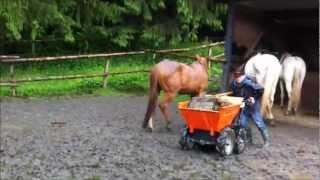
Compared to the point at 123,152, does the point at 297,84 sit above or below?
above

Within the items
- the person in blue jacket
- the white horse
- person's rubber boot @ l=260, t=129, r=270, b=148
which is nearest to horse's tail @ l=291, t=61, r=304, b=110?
the white horse

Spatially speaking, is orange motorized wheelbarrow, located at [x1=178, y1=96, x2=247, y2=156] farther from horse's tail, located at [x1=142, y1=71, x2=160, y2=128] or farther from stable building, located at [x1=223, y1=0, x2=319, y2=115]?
stable building, located at [x1=223, y1=0, x2=319, y2=115]

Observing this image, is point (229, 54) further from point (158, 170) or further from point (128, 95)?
point (158, 170)

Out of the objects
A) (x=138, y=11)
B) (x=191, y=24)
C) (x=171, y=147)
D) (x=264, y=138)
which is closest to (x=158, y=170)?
(x=171, y=147)

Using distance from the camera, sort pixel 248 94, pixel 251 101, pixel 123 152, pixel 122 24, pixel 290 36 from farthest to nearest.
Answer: pixel 122 24 < pixel 290 36 < pixel 248 94 < pixel 251 101 < pixel 123 152

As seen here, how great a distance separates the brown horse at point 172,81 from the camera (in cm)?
834

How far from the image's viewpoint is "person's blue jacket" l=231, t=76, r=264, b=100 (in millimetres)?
7293

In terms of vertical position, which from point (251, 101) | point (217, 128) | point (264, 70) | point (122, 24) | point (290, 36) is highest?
point (122, 24)

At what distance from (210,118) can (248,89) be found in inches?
33.8

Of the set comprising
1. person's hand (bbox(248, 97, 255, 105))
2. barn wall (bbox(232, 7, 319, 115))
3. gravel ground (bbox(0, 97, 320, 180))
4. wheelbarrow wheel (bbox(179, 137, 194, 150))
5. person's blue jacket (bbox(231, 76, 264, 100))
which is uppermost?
barn wall (bbox(232, 7, 319, 115))

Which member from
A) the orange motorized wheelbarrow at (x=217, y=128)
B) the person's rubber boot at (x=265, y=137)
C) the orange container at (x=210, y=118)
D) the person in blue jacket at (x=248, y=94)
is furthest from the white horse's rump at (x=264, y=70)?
the orange container at (x=210, y=118)

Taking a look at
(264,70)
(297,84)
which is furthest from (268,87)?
(297,84)

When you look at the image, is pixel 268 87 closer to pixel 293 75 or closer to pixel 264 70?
pixel 264 70

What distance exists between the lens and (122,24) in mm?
17172
